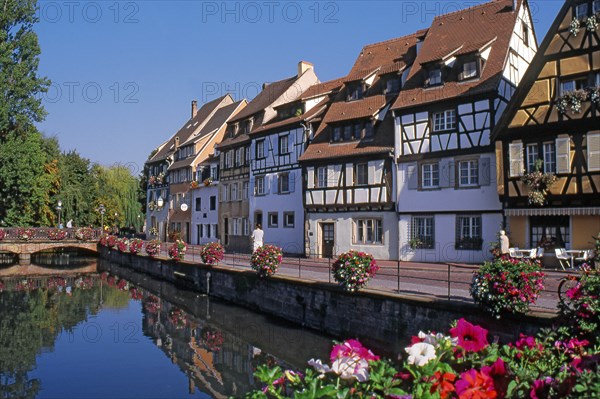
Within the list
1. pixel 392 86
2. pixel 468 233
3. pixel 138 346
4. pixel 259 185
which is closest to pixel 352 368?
pixel 138 346

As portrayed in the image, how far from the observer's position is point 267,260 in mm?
18906

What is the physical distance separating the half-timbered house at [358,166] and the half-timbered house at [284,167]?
241 cm

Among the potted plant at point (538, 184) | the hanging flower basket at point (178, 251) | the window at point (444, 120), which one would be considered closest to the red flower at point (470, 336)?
the potted plant at point (538, 184)

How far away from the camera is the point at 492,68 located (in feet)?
77.0

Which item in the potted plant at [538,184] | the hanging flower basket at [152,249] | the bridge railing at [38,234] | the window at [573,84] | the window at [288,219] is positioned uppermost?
the window at [573,84]

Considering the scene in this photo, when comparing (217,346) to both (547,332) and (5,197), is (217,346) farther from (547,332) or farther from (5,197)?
(5,197)

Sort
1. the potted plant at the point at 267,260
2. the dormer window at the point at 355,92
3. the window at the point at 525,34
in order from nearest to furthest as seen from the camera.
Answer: the potted plant at the point at 267,260, the window at the point at 525,34, the dormer window at the point at 355,92

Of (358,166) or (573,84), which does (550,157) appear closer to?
(573,84)

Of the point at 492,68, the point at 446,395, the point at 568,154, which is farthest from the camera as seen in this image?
the point at 492,68

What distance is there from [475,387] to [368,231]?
79.8 feet

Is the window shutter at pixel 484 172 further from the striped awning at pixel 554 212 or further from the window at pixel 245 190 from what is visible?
the window at pixel 245 190

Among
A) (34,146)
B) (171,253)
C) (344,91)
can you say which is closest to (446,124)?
(344,91)

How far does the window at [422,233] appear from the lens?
81.3ft

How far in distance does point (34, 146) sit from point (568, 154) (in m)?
37.8
